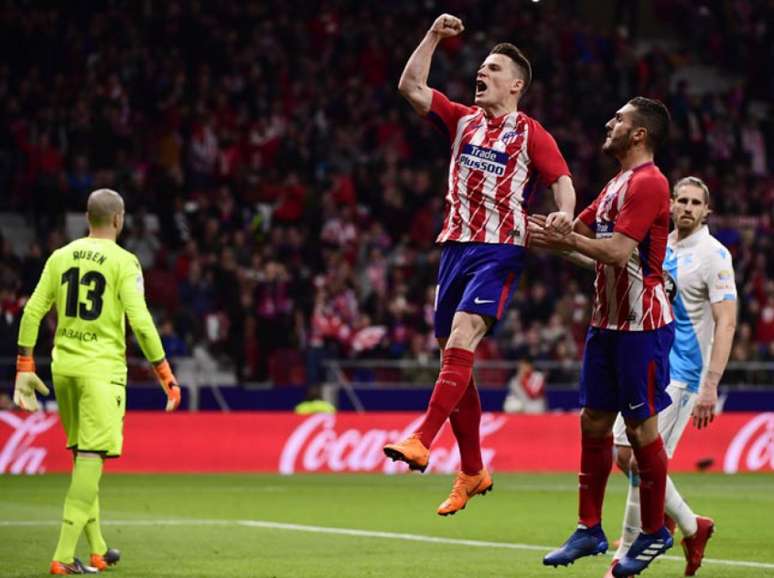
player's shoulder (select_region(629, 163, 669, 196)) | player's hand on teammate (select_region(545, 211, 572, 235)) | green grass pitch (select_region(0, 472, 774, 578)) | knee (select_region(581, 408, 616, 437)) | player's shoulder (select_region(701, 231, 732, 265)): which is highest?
player's shoulder (select_region(629, 163, 669, 196))

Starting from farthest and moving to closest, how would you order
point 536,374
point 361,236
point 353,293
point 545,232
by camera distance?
1. point 361,236
2. point 353,293
3. point 536,374
4. point 545,232

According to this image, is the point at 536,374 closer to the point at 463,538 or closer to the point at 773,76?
the point at 463,538

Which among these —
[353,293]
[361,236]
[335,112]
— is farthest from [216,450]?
[335,112]

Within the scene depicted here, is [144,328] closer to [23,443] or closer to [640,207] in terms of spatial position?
[640,207]

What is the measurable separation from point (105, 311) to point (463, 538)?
3926 millimetres

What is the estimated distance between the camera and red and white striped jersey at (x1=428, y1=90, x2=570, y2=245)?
939cm

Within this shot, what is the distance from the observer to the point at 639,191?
28.6ft

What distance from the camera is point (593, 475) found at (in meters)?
9.27

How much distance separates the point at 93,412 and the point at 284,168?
1801 centimetres

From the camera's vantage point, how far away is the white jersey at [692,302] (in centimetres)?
1077

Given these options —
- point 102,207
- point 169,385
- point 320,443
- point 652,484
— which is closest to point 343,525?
point 169,385

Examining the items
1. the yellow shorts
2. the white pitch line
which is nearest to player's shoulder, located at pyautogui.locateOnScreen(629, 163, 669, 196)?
the white pitch line

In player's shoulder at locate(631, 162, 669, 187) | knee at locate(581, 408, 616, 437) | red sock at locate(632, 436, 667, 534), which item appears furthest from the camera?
knee at locate(581, 408, 616, 437)

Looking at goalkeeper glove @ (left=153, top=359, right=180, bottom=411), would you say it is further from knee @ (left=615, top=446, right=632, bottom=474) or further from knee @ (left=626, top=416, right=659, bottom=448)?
knee @ (left=626, top=416, right=659, bottom=448)
